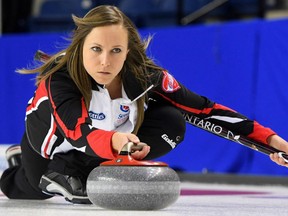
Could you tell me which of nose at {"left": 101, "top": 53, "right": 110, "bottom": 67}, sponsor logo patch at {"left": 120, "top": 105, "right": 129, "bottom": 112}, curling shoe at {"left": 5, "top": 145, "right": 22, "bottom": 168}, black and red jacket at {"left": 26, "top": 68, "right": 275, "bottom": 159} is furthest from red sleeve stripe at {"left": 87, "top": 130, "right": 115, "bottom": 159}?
curling shoe at {"left": 5, "top": 145, "right": 22, "bottom": 168}

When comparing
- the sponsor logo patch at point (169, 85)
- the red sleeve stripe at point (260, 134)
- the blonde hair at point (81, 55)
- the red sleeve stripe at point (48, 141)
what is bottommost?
the red sleeve stripe at point (48, 141)

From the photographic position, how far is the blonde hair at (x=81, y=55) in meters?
2.78

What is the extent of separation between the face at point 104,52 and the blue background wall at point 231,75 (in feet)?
10.1

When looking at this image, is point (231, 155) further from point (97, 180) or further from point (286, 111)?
point (97, 180)

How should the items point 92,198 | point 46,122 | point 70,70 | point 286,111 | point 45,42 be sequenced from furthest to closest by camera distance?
point 45,42 < point 286,111 < point 46,122 < point 70,70 < point 92,198

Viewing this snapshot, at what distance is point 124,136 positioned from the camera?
7.95 feet

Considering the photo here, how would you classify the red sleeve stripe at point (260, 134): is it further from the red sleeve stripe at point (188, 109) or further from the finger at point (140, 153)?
the finger at point (140, 153)

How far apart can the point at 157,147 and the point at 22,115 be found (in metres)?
4.16

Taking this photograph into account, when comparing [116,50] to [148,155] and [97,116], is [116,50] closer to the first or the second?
[97,116]

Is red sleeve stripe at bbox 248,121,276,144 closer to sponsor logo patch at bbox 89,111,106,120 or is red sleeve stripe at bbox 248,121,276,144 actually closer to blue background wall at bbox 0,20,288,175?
sponsor logo patch at bbox 89,111,106,120

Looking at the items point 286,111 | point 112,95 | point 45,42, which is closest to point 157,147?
point 112,95

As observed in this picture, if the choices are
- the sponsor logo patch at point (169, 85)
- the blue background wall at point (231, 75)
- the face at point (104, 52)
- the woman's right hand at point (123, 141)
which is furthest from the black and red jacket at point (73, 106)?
the blue background wall at point (231, 75)

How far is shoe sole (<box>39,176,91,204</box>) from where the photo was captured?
294 centimetres

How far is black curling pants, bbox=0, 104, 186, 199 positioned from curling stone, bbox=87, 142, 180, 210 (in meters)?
0.49
